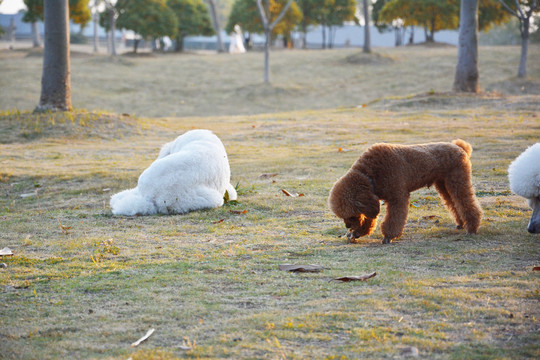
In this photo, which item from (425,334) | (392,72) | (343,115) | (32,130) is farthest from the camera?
(392,72)

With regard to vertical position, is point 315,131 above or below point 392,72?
below

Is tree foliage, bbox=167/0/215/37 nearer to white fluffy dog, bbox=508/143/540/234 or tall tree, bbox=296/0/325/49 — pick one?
tall tree, bbox=296/0/325/49

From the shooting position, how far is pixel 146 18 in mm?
40875

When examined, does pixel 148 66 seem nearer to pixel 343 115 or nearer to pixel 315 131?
pixel 343 115

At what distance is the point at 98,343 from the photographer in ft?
11.6

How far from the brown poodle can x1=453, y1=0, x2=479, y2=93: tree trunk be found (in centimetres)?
1551

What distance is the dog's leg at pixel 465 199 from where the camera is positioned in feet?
19.2

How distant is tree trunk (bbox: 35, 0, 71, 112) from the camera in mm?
15484

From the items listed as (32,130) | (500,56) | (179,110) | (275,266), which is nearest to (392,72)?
(500,56)

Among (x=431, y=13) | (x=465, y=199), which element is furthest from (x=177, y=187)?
(x=431, y=13)

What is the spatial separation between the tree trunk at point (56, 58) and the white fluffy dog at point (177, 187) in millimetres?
9434

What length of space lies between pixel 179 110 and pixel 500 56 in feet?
63.1

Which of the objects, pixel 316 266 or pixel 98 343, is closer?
pixel 98 343

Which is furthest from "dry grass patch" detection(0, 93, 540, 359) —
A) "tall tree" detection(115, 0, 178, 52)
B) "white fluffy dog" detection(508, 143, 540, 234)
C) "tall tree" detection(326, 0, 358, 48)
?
"tall tree" detection(326, 0, 358, 48)
